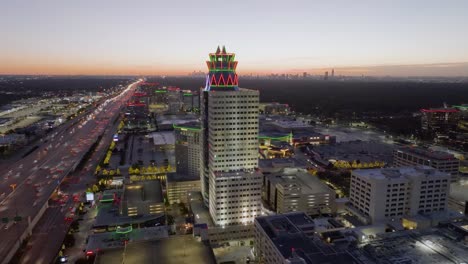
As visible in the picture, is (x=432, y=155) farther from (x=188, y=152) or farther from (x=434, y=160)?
(x=188, y=152)

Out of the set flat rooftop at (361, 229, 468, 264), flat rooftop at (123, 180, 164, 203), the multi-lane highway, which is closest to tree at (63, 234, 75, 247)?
the multi-lane highway

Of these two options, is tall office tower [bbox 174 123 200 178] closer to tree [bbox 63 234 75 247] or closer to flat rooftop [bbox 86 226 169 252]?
flat rooftop [bbox 86 226 169 252]

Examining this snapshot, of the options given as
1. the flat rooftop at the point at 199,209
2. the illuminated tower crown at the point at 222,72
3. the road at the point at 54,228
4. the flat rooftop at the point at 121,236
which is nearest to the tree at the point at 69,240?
the road at the point at 54,228

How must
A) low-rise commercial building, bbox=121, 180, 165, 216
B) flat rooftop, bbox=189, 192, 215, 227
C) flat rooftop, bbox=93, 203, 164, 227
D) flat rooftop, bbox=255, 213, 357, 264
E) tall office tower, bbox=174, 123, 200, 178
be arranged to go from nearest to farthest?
flat rooftop, bbox=255, 213, 357, 264
flat rooftop, bbox=189, 192, 215, 227
flat rooftop, bbox=93, 203, 164, 227
low-rise commercial building, bbox=121, 180, 165, 216
tall office tower, bbox=174, 123, 200, 178

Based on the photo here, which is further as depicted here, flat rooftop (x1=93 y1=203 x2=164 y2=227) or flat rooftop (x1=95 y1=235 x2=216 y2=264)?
flat rooftop (x1=93 y1=203 x2=164 y2=227)

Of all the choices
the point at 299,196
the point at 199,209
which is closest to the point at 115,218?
the point at 199,209

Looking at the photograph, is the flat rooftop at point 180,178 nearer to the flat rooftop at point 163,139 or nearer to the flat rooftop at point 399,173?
the flat rooftop at point 399,173
